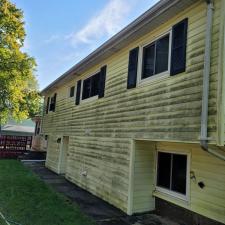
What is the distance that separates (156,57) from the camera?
691cm

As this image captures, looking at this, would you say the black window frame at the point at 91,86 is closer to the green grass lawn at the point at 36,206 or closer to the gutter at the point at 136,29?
the gutter at the point at 136,29

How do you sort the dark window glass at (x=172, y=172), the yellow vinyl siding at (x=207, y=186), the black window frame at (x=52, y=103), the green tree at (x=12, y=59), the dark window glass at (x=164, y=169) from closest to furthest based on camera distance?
the yellow vinyl siding at (x=207, y=186) < the dark window glass at (x=172, y=172) < the dark window glass at (x=164, y=169) < the black window frame at (x=52, y=103) < the green tree at (x=12, y=59)

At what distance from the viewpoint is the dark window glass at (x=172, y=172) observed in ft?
22.4

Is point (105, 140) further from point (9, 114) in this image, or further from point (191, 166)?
point (9, 114)

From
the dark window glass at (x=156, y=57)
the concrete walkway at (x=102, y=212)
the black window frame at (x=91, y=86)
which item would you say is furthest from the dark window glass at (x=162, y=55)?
the black window frame at (x=91, y=86)

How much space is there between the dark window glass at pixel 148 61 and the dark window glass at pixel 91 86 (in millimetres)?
3484

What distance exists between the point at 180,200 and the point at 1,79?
1487 centimetres

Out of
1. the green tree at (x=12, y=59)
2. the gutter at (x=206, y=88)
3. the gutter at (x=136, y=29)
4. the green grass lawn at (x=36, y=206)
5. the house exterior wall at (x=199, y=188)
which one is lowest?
the green grass lawn at (x=36, y=206)

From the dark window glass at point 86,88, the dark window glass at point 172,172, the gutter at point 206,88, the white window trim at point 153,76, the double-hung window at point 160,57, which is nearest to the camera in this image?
the gutter at point 206,88

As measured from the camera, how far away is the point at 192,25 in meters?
5.77

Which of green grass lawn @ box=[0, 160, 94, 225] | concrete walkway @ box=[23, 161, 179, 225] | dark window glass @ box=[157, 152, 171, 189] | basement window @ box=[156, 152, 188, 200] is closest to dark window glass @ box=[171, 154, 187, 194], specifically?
basement window @ box=[156, 152, 188, 200]

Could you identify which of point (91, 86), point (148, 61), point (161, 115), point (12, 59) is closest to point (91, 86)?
point (91, 86)

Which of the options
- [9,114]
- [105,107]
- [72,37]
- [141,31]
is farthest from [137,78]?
[9,114]

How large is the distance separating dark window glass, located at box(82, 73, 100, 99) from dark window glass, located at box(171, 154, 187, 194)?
4.61 metres
